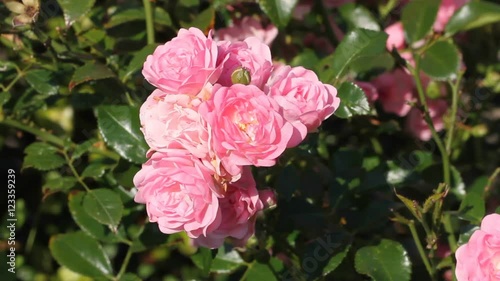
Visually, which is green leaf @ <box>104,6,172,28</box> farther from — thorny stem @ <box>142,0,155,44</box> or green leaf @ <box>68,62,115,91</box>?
green leaf @ <box>68,62,115,91</box>

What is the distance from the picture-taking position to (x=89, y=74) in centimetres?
124

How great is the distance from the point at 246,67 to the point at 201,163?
0.13m

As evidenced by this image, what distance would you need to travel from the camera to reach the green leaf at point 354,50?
51.8 inches

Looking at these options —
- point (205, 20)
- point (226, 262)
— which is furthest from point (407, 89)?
point (226, 262)

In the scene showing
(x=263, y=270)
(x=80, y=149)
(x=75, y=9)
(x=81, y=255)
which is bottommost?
(x=81, y=255)

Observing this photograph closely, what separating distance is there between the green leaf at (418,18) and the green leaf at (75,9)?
0.59m

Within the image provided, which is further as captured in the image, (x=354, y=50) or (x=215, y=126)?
(x=354, y=50)

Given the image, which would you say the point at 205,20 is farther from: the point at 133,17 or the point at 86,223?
the point at 86,223

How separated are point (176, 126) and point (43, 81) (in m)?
0.49

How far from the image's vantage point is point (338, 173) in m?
1.39

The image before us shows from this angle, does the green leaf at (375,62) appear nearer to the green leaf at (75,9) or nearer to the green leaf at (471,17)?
the green leaf at (471,17)

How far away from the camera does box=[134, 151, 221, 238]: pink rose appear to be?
0.98 metres

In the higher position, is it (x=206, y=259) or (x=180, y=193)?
(x=180, y=193)

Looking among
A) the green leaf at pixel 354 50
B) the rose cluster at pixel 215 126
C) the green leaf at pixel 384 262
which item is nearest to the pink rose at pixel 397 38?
the green leaf at pixel 354 50
